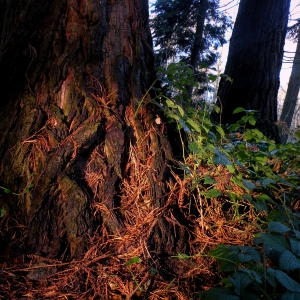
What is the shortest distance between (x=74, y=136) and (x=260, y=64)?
3.23 meters

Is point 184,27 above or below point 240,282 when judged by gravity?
above

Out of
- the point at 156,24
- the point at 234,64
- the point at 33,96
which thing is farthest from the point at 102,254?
the point at 156,24

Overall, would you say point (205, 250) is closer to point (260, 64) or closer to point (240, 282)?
point (240, 282)

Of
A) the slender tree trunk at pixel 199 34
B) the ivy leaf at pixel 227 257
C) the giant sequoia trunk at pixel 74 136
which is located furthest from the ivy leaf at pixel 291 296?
the slender tree trunk at pixel 199 34

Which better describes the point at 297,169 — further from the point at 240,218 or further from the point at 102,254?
the point at 102,254

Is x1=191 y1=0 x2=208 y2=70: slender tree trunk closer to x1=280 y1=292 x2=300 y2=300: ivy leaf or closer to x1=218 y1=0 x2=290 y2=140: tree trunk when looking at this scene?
x1=218 y1=0 x2=290 y2=140: tree trunk

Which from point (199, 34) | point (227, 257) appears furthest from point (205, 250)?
point (199, 34)

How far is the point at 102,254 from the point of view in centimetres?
150

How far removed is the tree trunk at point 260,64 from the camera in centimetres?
384

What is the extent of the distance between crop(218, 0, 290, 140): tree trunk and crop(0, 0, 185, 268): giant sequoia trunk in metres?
2.46

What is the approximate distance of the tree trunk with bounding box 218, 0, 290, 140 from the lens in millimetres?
3844

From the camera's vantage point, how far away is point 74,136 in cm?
164

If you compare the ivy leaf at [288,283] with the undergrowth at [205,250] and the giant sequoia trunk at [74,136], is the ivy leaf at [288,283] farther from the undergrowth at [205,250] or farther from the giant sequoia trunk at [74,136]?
the giant sequoia trunk at [74,136]

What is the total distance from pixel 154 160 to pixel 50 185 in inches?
26.0
